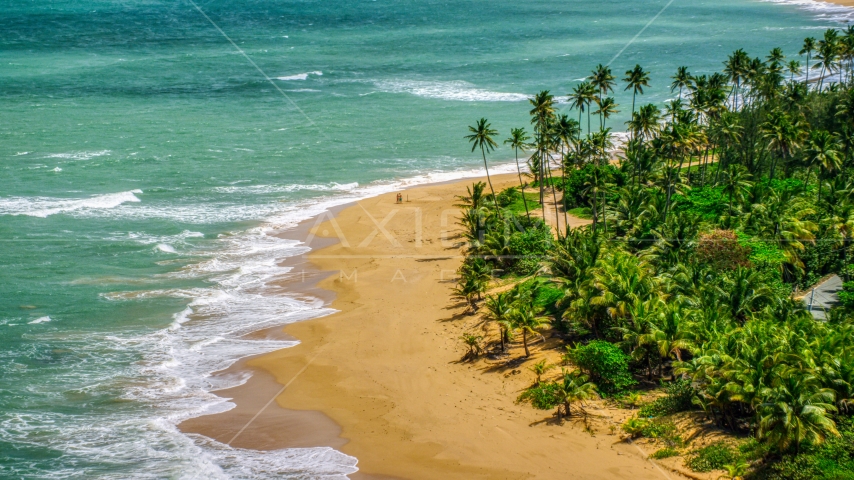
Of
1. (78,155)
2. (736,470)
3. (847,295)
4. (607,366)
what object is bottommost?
(736,470)

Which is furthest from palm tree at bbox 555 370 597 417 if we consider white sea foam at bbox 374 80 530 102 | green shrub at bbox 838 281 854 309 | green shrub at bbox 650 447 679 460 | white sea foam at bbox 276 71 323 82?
white sea foam at bbox 276 71 323 82

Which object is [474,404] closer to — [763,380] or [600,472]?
[600,472]

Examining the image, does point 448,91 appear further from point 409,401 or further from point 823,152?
point 409,401

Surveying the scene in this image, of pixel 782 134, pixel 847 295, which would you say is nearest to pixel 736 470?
pixel 847 295

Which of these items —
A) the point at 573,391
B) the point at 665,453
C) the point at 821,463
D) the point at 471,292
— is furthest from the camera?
the point at 471,292

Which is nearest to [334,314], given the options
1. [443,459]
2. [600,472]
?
[443,459]

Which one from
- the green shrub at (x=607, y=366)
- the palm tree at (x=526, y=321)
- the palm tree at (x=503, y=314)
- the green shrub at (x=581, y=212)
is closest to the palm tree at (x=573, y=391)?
the green shrub at (x=607, y=366)

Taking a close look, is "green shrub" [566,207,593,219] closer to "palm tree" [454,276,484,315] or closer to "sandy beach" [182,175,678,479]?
"sandy beach" [182,175,678,479]
